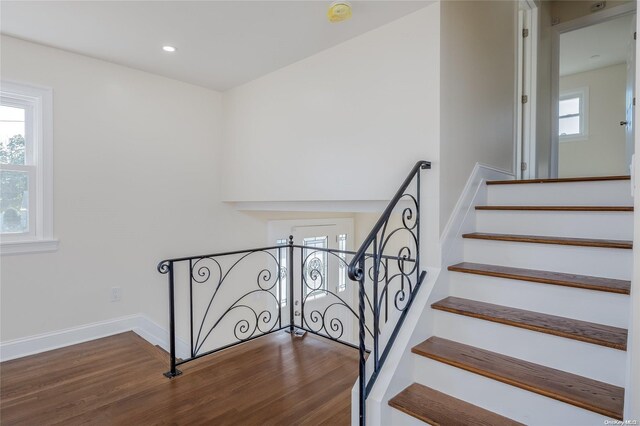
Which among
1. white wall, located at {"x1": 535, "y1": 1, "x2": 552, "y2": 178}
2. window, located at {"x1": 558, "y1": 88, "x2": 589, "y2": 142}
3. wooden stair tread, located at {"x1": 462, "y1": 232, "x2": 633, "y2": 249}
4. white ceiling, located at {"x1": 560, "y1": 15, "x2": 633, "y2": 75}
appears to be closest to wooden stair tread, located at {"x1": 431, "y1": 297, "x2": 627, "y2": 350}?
wooden stair tread, located at {"x1": 462, "y1": 232, "x2": 633, "y2": 249}

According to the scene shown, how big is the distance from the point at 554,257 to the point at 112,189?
3499 millimetres

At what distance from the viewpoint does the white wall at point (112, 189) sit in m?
2.75

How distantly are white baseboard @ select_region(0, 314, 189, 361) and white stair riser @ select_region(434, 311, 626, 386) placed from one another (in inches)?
108

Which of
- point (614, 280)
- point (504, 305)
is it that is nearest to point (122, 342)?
point (504, 305)

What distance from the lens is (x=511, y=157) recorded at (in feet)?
10.8

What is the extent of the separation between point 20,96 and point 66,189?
776mm

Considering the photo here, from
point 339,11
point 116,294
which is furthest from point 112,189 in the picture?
point 339,11

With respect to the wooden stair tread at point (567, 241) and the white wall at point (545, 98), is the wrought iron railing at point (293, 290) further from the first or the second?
the white wall at point (545, 98)

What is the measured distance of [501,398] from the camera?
1582 millimetres

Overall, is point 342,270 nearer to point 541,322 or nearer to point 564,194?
point 564,194

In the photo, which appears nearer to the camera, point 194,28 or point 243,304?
point 194,28

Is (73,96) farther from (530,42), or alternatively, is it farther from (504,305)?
(530,42)

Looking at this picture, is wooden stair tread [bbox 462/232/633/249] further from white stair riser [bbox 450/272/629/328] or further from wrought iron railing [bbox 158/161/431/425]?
wrought iron railing [bbox 158/161/431/425]

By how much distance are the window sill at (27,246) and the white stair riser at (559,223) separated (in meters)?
3.40
